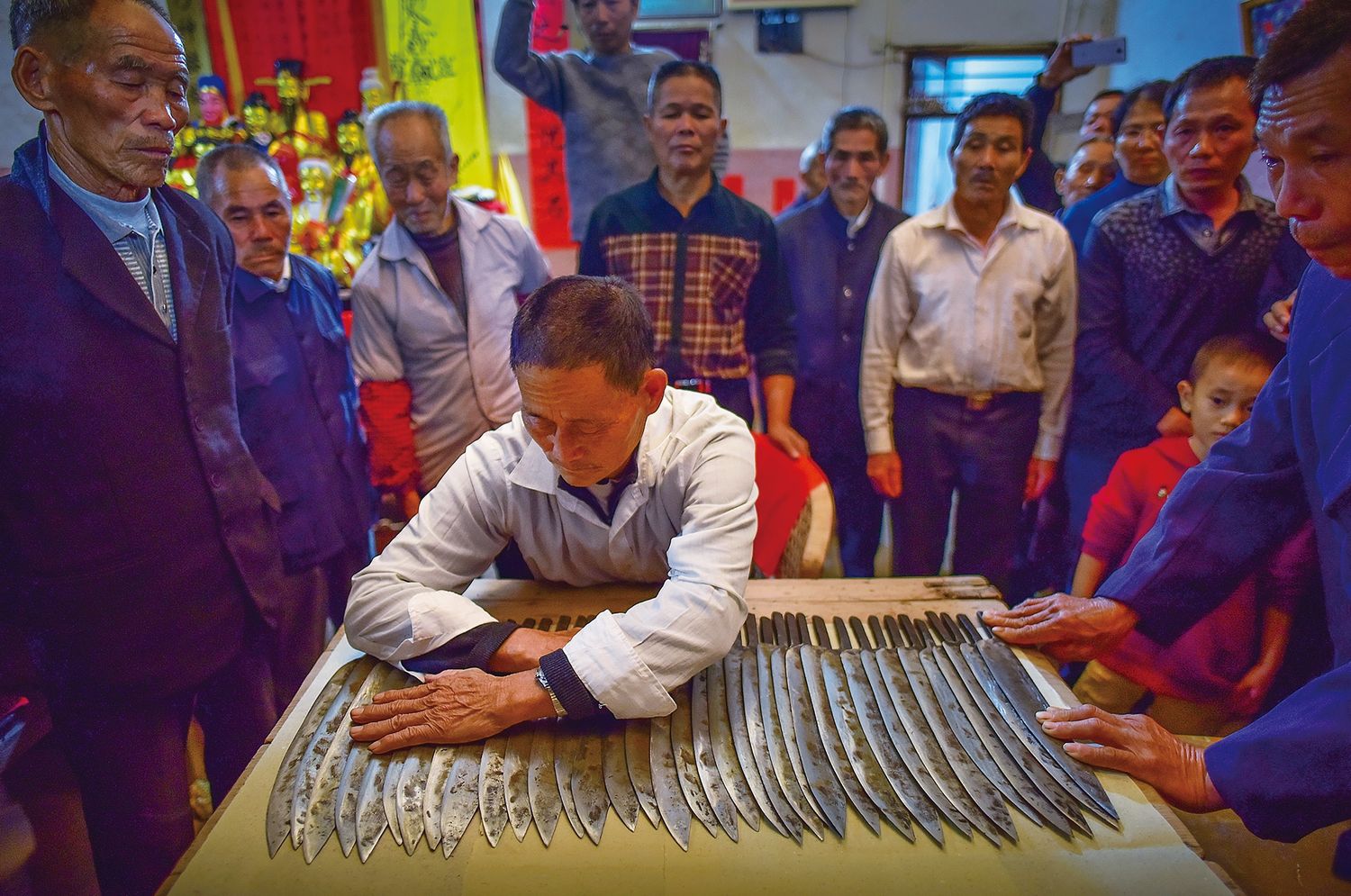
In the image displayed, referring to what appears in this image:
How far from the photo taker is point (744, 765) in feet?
3.56

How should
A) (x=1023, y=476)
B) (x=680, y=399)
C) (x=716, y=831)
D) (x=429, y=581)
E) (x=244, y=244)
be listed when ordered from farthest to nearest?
(x=1023, y=476) < (x=244, y=244) < (x=680, y=399) < (x=429, y=581) < (x=716, y=831)

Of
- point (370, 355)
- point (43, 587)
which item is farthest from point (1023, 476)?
point (43, 587)

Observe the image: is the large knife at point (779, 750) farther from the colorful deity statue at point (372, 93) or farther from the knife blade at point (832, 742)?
the colorful deity statue at point (372, 93)

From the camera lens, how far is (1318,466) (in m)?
1.15

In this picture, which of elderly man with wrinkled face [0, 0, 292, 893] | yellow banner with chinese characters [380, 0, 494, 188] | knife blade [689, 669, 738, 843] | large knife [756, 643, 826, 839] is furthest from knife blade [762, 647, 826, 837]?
yellow banner with chinese characters [380, 0, 494, 188]

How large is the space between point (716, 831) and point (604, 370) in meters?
0.69

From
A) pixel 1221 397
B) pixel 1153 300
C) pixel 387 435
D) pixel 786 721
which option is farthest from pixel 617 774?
pixel 1153 300

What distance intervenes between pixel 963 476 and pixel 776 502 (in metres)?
0.87

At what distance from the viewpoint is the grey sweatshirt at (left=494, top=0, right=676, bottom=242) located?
2.79 m

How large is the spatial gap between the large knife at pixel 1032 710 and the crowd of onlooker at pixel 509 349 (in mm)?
495

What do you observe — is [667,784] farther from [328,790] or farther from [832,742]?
[328,790]

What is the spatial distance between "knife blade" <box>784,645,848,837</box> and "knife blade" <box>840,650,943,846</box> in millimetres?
72

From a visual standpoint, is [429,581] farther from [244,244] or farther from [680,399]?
[244,244]

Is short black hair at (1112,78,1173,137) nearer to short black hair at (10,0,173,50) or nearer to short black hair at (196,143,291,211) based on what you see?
short black hair at (196,143,291,211)
